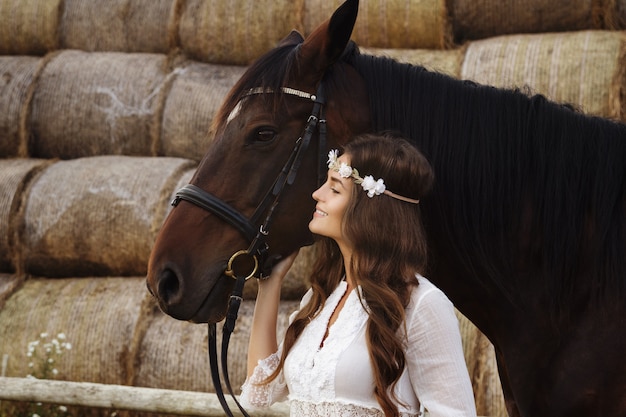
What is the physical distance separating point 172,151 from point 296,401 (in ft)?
12.5

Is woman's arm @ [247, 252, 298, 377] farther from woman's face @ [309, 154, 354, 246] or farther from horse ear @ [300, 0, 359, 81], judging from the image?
horse ear @ [300, 0, 359, 81]

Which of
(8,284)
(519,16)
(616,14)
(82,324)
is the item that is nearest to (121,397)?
(82,324)

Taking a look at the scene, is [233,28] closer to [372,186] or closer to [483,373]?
[483,373]

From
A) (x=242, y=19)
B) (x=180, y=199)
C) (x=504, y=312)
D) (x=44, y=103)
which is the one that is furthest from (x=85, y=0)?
(x=504, y=312)

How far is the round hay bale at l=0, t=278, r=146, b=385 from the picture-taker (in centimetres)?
479

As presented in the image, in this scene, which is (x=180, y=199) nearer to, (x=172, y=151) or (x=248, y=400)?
(x=248, y=400)

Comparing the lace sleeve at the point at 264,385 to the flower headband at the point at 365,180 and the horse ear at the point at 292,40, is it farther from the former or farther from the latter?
the horse ear at the point at 292,40

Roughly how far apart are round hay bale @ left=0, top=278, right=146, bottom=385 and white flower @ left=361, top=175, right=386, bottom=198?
10.4ft

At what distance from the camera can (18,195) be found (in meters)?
5.39

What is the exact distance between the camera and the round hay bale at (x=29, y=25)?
244 inches

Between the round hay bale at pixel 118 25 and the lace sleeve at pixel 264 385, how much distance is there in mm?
4083

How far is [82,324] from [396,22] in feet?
8.65

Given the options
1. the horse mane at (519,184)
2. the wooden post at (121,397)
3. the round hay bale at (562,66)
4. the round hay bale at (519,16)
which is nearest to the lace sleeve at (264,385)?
the horse mane at (519,184)

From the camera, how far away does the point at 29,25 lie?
6.25m
